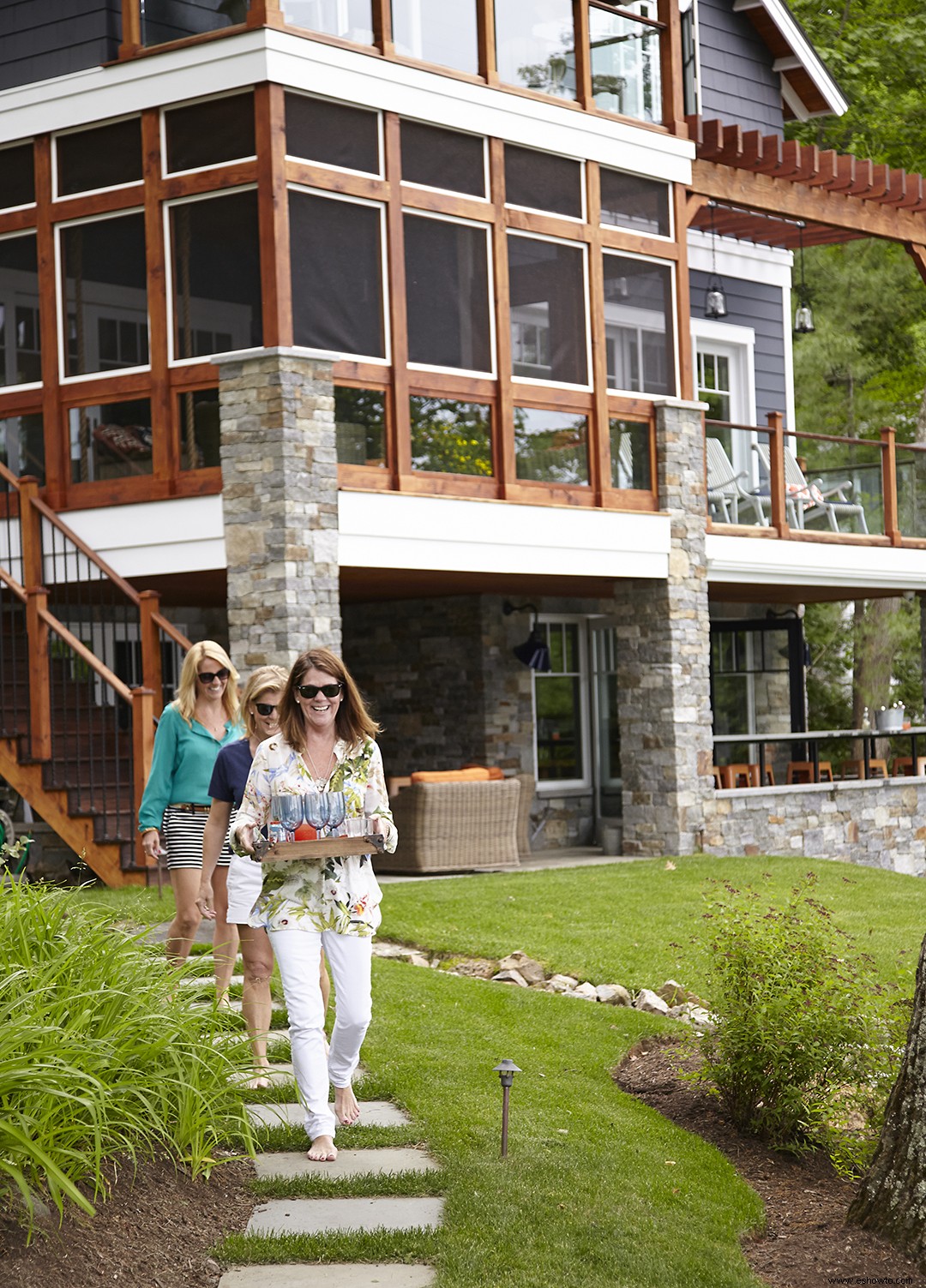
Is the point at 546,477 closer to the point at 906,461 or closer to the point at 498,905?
the point at 498,905

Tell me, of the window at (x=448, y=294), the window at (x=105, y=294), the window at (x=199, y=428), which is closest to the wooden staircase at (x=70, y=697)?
the window at (x=199, y=428)

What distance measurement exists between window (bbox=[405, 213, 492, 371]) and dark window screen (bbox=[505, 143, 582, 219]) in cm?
62

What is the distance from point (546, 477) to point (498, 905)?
4.33 meters

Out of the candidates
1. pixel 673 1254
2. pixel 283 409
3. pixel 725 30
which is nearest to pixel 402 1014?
pixel 673 1254

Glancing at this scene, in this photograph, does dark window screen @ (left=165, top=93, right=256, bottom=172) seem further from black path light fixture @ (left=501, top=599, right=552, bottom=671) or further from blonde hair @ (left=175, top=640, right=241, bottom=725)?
blonde hair @ (left=175, top=640, right=241, bottom=725)

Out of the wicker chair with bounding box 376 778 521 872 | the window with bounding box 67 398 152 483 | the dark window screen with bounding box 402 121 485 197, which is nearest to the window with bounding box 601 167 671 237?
the dark window screen with bounding box 402 121 485 197

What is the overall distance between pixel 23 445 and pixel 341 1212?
1016cm

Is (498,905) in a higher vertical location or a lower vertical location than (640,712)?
lower

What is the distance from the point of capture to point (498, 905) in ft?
37.9

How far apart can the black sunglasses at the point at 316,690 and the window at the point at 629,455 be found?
9.82 m

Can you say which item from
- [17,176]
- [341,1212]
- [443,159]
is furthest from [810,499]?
[341,1212]

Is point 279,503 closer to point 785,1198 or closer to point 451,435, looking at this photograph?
point 451,435

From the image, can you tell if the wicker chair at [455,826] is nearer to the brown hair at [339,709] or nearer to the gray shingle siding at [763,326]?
the gray shingle siding at [763,326]

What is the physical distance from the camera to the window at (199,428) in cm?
1256
